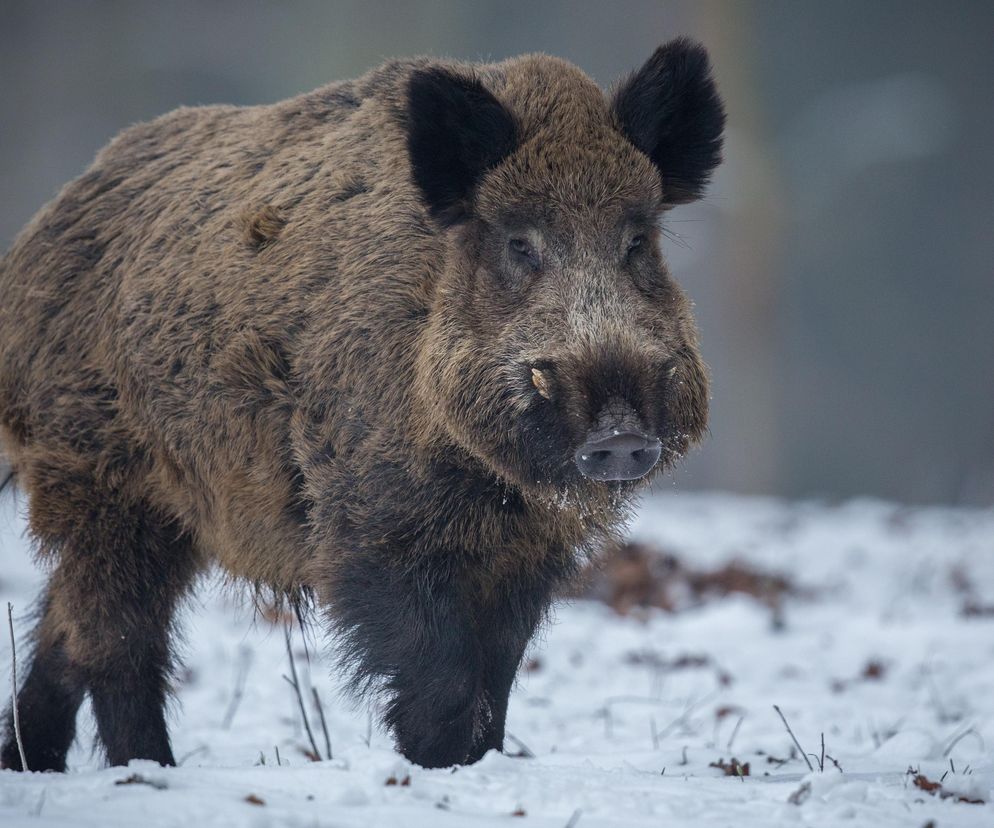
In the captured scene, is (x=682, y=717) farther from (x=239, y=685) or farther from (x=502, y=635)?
(x=239, y=685)

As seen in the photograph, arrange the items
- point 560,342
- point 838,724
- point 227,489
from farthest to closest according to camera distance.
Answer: point 838,724 < point 227,489 < point 560,342

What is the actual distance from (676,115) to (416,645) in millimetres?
2059

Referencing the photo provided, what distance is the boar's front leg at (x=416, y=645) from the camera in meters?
3.98

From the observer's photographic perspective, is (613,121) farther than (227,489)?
No

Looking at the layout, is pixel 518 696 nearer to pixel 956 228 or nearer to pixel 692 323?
pixel 692 323

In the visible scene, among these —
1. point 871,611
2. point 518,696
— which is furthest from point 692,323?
point 871,611

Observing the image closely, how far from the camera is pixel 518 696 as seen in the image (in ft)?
20.8

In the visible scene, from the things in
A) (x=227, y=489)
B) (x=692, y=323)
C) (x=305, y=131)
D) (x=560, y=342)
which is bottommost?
(x=227, y=489)

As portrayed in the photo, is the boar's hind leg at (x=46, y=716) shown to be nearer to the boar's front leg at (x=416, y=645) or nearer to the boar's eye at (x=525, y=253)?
the boar's front leg at (x=416, y=645)

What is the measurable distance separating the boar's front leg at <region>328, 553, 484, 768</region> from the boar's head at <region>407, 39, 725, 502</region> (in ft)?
1.49

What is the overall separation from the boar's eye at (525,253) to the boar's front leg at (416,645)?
102cm

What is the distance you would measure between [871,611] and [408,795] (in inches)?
226

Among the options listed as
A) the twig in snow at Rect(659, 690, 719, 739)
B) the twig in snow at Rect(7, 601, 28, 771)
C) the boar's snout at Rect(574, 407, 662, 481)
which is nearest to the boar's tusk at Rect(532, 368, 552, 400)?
the boar's snout at Rect(574, 407, 662, 481)

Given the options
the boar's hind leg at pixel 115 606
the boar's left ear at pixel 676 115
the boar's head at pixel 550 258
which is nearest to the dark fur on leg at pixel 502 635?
the boar's head at pixel 550 258
